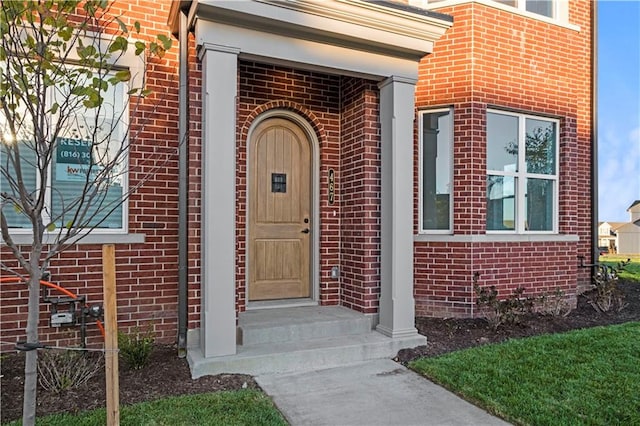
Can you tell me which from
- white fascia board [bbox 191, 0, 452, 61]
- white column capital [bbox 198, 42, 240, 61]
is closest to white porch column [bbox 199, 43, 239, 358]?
white column capital [bbox 198, 42, 240, 61]

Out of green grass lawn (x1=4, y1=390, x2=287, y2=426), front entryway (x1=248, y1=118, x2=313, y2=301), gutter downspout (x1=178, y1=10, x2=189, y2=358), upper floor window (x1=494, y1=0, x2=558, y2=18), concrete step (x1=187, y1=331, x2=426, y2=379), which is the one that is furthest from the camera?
upper floor window (x1=494, y1=0, x2=558, y2=18)

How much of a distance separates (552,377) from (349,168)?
3043 millimetres

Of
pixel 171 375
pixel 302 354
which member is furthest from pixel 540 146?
pixel 171 375

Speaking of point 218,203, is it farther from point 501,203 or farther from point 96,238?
point 501,203

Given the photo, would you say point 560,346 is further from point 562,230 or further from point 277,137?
point 277,137

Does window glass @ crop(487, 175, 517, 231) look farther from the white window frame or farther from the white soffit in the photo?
the white soffit

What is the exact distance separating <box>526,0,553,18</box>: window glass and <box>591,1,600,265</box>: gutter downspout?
1492 millimetres

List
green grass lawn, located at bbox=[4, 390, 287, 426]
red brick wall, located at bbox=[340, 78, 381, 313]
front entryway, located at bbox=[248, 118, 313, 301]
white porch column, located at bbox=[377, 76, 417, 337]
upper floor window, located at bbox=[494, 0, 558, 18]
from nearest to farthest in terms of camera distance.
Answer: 1. green grass lawn, located at bbox=[4, 390, 287, 426]
2. white porch column, located at bbox=[377, 76, 417, 337]
3. red brick wall, located at bbox=[340, 78, 381, 313]
4. front entryway, located at bbox=[248, 118, 313, 301]
5. upper floor window, located at bbox=[494, 0, 558, 18]

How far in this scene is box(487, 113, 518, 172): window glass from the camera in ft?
20.4

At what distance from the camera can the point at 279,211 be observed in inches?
218

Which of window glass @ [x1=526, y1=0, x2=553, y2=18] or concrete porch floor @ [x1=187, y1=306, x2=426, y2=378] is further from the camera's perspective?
window glass @ [x1=526, y1=0, x2=553, y2=18]

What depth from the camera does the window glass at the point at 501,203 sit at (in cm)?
620

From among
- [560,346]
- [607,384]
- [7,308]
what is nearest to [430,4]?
[560,346]

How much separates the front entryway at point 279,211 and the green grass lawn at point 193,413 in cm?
208
